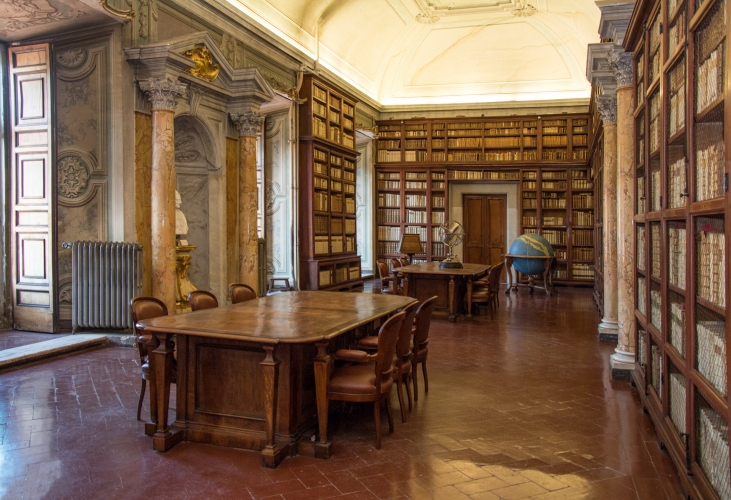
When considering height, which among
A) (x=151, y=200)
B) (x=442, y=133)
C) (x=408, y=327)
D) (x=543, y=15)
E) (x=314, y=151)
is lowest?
(x=408, y=327)

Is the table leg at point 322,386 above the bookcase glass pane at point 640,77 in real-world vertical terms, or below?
below

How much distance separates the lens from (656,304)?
12.6ft

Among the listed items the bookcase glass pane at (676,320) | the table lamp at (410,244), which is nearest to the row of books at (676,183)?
the bookcase glass pane at (676,320)

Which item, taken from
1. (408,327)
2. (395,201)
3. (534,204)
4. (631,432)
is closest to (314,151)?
(395,201)

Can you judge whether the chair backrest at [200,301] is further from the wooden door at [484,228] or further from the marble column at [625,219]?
the wooden door at [484,228]

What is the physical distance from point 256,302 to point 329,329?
1.47 m

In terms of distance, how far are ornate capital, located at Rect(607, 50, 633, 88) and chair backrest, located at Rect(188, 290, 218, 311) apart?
4098mm

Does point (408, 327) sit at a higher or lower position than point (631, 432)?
higher

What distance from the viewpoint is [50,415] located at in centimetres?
399

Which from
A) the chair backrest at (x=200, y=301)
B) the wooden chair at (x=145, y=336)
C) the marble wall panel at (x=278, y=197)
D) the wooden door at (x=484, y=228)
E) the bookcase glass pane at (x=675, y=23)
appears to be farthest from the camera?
the wooden door at (x=484, y=228)

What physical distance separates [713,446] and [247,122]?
728cm

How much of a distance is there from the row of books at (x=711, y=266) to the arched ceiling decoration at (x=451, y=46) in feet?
29.5

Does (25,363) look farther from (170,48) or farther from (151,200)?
(170,48)

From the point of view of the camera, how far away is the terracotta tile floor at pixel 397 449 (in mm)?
2916
